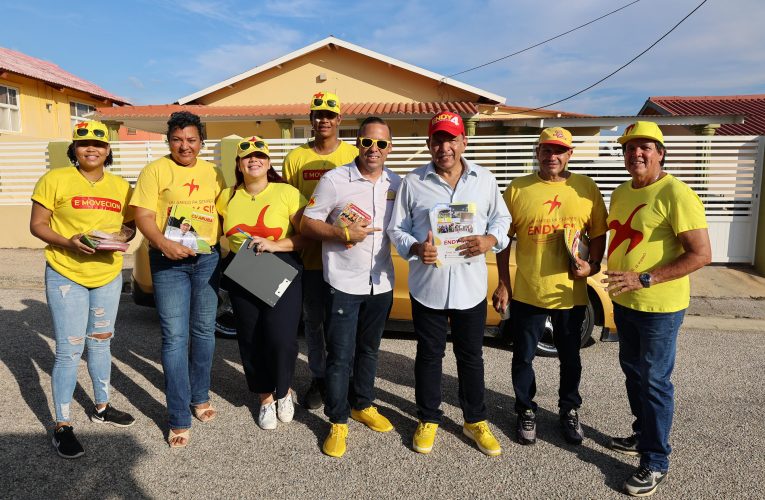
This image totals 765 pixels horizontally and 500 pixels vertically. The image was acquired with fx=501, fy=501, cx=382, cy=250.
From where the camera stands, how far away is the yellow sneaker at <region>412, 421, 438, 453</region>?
3094mm

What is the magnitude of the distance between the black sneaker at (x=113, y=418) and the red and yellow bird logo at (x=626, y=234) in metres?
3.32

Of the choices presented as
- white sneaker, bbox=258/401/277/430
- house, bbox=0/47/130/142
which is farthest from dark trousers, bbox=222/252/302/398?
house, bbox=0/47/130/142

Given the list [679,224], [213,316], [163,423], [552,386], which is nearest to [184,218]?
[213,316]

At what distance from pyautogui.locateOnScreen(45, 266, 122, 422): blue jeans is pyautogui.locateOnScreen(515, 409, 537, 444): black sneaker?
109 inches

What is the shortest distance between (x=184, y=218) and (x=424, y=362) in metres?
1.73

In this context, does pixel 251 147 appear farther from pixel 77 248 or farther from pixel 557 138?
pixel 557 138

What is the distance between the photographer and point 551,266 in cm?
314

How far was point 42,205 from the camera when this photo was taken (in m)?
3.04

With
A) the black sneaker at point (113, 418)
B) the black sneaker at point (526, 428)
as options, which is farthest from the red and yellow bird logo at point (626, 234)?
the black sneaker at point (113, 418)

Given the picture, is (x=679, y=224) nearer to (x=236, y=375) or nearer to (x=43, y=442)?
(x=236, y=375)

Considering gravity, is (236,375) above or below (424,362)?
below

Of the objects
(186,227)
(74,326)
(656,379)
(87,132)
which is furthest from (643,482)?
(87,132)

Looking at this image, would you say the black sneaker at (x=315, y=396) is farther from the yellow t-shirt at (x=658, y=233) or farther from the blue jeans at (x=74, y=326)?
the yellow t-shirt at (x=658, y=233)

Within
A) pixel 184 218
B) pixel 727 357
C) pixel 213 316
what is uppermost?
pixel 184 218
